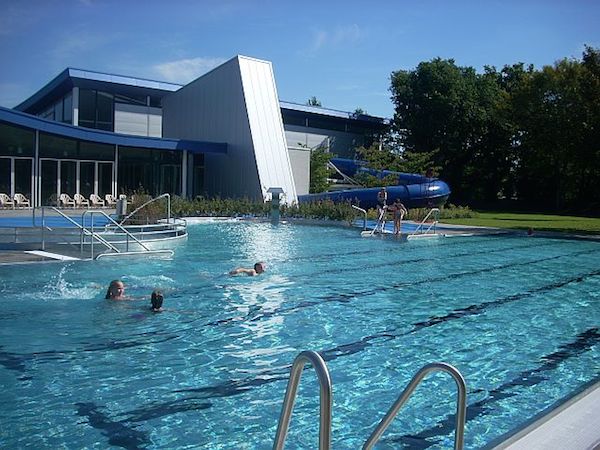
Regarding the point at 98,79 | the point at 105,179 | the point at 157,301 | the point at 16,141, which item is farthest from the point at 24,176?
the point at 157,301

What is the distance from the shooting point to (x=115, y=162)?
28438 mm

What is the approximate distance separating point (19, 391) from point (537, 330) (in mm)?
6188

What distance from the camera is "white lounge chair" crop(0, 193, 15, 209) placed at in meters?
23.7

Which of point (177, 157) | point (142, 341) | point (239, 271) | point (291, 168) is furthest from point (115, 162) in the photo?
point (142, 341)

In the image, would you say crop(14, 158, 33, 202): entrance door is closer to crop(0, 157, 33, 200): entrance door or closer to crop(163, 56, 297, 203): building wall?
crop(0, 157, 33, 200): entrance door

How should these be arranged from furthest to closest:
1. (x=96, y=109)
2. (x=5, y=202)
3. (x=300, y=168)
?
(x=96, y=109), (x=300, y=168), (x=5, y=202)

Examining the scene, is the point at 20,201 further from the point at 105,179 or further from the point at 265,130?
the point at 265,130

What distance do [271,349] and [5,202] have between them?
20.6m

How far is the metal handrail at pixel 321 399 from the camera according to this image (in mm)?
2479

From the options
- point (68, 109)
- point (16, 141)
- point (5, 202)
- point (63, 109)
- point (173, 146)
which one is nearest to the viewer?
point (5, 202)

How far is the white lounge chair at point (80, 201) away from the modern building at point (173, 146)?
80 centimetres

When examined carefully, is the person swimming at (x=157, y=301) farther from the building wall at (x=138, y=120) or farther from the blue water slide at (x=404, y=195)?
the building wall at (x=138, y=120)

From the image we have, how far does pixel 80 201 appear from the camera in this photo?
86.5ft

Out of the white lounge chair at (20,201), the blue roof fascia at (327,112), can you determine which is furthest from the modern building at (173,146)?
the blue roof fascia at (327,112)
